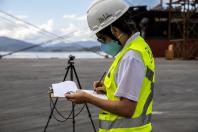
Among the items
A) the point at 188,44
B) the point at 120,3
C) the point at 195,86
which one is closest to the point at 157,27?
the point at 188,44

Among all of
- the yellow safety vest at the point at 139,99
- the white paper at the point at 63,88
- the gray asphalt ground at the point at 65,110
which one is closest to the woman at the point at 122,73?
the yellow safety vest at the point at 139,99

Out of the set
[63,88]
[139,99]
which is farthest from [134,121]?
[63,88]

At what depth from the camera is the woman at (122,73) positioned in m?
2.90

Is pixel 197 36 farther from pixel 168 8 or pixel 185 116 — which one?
pixel 185 116

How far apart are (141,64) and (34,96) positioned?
1331cm

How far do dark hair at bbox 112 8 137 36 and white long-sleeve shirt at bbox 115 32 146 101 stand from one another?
218mm

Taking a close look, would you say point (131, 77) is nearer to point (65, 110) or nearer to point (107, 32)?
point (107, 32)

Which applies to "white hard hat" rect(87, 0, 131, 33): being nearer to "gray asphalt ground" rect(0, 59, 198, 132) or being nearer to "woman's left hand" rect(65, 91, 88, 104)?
"woman's left hand" rect(65, 91, 88, 104)

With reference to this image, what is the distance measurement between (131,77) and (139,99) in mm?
209

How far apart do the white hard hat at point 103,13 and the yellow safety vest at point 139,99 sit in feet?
0.67

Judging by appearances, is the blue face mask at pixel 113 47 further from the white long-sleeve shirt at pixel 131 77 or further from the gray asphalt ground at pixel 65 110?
the gray asphalt ground at pixel 65 110

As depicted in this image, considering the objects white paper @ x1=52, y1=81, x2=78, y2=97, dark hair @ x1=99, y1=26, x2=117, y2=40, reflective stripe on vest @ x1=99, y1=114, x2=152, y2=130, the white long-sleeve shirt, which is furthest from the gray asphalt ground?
the white long-sleeve shirt

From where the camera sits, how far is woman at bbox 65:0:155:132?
114 inches

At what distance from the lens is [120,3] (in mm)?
3133
